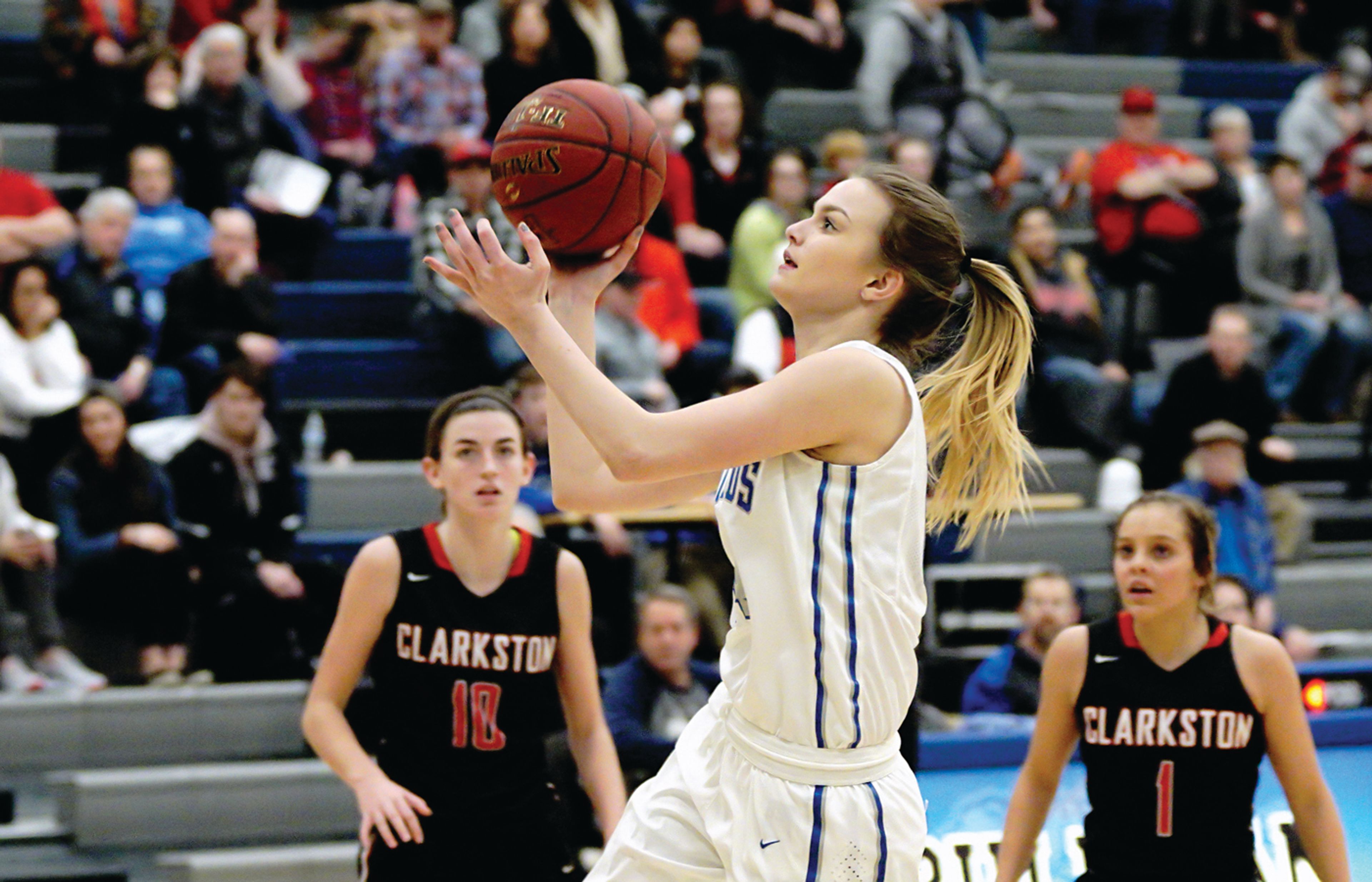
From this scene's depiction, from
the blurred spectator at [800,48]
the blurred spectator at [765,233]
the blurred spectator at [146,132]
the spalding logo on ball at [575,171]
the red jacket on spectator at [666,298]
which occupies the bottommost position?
the spalding logo on ball at [575,171]

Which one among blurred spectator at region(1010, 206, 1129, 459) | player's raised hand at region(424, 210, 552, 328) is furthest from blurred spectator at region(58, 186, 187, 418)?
player's raised hand at region(424, 210, 552, 328)

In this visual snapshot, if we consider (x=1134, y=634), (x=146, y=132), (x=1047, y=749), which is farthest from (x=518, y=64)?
(x=1047, y=749)

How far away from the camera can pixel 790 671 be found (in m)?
2.69

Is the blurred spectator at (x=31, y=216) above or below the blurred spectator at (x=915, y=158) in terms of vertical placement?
below

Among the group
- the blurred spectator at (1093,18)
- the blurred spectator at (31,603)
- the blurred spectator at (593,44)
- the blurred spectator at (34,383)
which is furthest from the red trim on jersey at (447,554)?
the blurred spectator at (1093,18)

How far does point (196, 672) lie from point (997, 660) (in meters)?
2.87

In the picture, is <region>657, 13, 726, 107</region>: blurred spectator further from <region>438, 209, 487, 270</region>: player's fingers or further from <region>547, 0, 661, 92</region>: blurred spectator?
<region>438, 209, 487, 270</region>: player's fingers

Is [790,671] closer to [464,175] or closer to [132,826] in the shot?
[132,826]

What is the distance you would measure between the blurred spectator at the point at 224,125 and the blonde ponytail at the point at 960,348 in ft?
17.1

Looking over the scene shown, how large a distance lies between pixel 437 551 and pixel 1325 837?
201 cm

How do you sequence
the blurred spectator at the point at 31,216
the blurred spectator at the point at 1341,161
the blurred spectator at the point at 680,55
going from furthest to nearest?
1. the blurred spectator at the point at 1341,161
2. the blurred spectator at the point at 680,55
3. the blurred spectator at the point at 31,216

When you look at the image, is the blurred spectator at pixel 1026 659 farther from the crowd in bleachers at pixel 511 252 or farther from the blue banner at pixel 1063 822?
the crowd in bleachers at pixel 511 252

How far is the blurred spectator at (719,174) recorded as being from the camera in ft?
27.4

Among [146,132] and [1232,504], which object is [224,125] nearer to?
[146,132]
